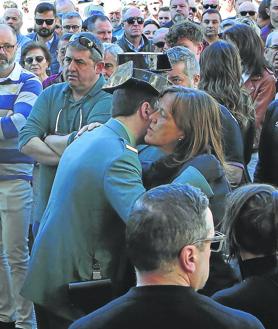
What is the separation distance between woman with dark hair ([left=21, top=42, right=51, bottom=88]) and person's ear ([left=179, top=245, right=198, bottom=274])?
535 centimetres

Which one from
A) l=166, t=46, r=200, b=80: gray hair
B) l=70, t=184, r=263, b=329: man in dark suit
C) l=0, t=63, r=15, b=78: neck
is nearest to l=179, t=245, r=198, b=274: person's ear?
l=70, t=184, r=263, b=329: man in dark suit

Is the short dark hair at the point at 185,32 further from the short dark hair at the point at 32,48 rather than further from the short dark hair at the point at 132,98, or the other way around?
the short dark hair at the point at 132,98

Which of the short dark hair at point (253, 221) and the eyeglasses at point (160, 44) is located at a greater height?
the eyeglasses at point (160, 44)

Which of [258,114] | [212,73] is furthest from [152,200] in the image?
[258,114]

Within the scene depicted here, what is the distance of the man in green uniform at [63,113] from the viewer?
456cm

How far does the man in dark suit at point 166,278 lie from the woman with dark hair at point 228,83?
2.57m

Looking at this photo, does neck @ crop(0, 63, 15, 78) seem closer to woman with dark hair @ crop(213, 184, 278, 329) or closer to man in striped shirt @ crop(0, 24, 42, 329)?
man in striped shirt @ crop(0, 24, 42, 329)

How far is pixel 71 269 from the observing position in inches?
135

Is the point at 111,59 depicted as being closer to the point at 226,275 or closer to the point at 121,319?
the point at 226,275

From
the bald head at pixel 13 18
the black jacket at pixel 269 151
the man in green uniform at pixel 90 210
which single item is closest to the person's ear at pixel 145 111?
the man in green uniform at pixel 90 210

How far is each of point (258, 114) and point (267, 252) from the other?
10.7ft

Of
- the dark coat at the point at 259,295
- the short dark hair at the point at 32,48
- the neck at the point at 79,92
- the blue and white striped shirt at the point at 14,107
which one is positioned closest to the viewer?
the dark coat at the point at 259,295

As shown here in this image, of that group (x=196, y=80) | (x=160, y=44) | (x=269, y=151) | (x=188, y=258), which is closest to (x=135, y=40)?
(x=160, y=44)

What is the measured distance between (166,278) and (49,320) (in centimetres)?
150
